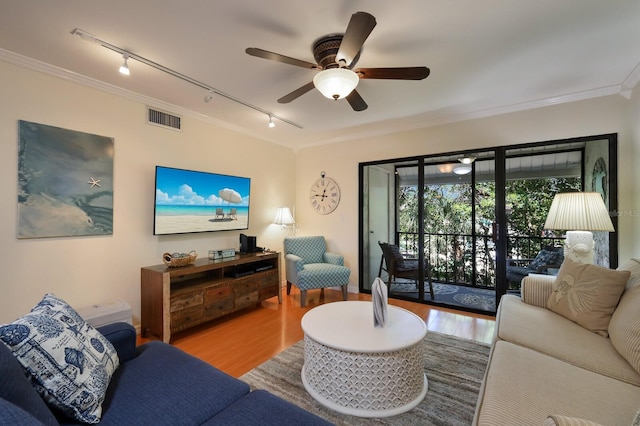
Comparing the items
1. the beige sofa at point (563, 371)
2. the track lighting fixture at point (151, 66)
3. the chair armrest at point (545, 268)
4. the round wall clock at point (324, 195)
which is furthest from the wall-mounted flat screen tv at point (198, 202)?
the chair armrest at point (545, 268)

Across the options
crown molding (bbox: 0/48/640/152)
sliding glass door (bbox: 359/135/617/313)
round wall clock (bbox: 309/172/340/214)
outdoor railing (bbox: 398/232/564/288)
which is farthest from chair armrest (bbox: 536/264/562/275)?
round wall clock (bbox: 309/172/340/214)

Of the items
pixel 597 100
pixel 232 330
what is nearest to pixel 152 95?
pixel 232 330

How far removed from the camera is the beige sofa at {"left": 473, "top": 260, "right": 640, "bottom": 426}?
1050 mm

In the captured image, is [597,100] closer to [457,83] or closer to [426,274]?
[457,83]

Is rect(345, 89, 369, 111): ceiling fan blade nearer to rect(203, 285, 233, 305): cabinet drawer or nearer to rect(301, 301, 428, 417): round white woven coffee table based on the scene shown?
rect(301, 301, 428, 417): round white woven coffee table

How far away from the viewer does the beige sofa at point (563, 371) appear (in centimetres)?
105

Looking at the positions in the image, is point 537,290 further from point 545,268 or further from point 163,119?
point 163,119

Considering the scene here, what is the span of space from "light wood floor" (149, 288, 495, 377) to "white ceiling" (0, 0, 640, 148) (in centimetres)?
247

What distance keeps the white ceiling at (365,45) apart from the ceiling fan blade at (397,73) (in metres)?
0.23

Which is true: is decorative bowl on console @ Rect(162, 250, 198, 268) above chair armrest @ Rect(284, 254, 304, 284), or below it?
above

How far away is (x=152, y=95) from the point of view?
2.90 meters

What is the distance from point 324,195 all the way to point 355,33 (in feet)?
10.6

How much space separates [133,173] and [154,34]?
1.47 meters

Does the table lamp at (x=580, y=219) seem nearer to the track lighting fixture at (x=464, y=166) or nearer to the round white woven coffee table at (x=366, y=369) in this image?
the track lighting fixture at (x=464, y=166)
